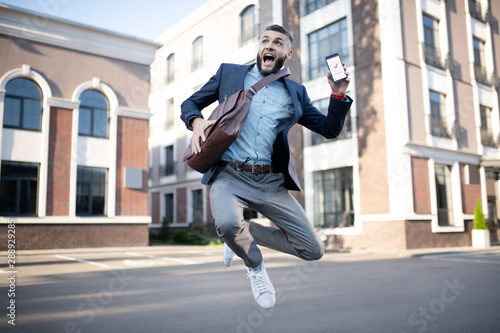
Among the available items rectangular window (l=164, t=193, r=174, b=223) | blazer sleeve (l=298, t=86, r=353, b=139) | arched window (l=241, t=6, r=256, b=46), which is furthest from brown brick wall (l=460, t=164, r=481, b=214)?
blazer sleeve (l=298, t=86, r=353, b=139)

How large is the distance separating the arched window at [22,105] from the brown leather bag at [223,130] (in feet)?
59.8

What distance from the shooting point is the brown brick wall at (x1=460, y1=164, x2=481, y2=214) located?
22.5 meters

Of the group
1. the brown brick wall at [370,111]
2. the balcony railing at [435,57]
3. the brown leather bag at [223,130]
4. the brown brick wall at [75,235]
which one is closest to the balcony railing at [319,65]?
the brown brick wall at [370,111]

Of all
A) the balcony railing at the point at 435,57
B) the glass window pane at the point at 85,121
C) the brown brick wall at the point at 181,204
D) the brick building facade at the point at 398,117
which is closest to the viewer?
the brick building facade at the point at 398,117

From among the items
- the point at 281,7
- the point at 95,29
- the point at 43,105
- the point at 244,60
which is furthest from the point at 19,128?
the point at 281,7

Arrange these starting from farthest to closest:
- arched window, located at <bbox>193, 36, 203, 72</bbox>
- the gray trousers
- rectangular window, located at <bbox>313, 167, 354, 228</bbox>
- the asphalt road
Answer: arched window, located at <bbox>193, 36, 203, 72</bbox>, rectangular window, located at <bbox>313, 167, 354, 228</bbox>, the asphalt road, the gray trousers

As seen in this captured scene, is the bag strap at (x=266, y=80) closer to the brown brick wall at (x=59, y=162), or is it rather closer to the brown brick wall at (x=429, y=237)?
the brown brick wall at (x=429, y=237)

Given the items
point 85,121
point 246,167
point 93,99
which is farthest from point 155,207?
point 246,167

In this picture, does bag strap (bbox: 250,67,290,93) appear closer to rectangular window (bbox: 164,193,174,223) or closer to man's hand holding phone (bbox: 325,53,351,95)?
man's hand holding phone (bbox: 325,53,351,95)

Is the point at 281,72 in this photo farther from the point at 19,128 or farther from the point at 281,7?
the point at 281,7

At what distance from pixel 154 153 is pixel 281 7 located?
1677cm

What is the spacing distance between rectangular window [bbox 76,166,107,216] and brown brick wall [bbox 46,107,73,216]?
0.63 metres

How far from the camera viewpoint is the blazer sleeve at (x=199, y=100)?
134 inches

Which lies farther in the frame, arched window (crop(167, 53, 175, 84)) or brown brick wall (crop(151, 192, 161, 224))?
brown brick wall (crop(151, 192, 161, 224))
